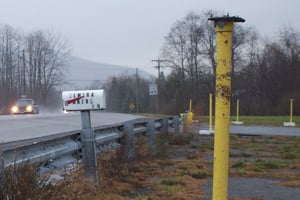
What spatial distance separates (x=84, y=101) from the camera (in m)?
6.43

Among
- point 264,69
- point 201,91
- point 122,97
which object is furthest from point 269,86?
point 122,97

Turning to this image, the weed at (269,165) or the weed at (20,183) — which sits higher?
the weed at (20,183)

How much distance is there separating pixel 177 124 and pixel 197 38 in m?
66.8

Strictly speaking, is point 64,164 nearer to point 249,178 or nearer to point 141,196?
point 141,196

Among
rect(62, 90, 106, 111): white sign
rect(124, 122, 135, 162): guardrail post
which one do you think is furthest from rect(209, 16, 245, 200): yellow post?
rect(124, 122, 135, 162): guardrail post

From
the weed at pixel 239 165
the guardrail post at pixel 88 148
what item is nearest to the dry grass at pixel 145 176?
the weed at pixel 239 165

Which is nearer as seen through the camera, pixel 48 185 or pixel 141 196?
pixel 48 185

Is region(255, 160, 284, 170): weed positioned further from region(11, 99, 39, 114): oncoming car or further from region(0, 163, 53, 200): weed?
region(11, 99, 39, 114): oncoming car

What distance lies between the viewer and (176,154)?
12078 mm

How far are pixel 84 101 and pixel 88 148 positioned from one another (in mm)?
783

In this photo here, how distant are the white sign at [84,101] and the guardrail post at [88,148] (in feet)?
0.78

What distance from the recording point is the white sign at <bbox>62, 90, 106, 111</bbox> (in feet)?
21.0

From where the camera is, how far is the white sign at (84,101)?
641cm

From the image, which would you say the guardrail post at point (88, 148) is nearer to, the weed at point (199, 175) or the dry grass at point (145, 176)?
the dry grass at point (145, 176)
